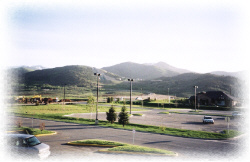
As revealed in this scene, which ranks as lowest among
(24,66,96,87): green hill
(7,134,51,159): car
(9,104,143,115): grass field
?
(9,104,143,115): grass field

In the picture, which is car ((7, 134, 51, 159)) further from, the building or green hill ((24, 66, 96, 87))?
green hill ((24, 66, 96, 87))

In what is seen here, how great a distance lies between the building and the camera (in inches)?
2980

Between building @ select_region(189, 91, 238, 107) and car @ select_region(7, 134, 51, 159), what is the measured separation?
73279 mm

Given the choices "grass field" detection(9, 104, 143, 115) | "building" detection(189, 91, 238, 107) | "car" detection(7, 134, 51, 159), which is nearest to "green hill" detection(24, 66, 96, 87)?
"building" detection(189, 91, 238, 107)

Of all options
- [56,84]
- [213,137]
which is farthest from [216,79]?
[213,137]

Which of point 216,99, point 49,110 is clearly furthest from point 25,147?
point 216,99

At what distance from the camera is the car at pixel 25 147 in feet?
39.1

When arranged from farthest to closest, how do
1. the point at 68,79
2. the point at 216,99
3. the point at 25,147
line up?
the point at 68,79, the point at 216,99, the point at 25,147

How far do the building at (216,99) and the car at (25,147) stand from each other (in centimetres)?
7328

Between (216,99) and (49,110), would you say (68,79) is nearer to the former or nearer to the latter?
(49,110)

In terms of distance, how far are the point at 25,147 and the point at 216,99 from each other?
79570 mm

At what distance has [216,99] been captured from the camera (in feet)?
256

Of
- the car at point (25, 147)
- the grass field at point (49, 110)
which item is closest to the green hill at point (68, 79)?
the grass field at point (49, 110)

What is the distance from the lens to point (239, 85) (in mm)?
143000
